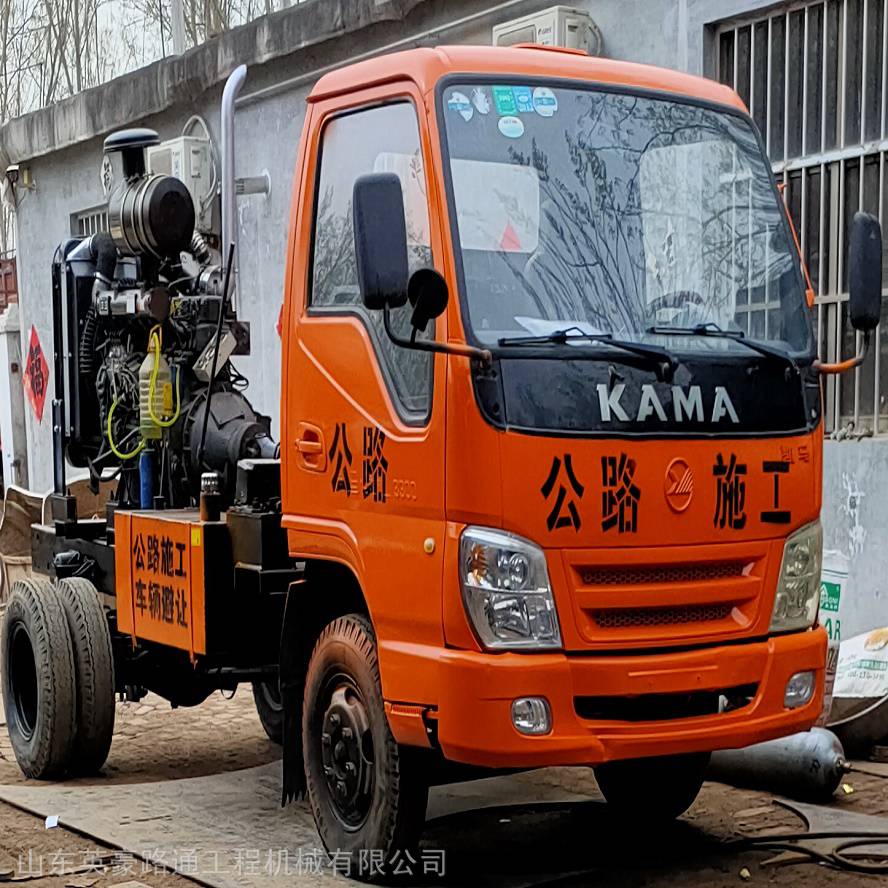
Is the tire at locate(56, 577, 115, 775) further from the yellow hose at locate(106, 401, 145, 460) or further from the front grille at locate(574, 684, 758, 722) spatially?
the front grille at locate(574, 684, 758, 722)

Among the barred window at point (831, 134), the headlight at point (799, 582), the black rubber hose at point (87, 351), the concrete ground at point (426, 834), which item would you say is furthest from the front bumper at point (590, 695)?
the black rubber hose at point (87, 351)

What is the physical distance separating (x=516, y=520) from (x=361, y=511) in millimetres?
714

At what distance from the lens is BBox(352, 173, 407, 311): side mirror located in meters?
4.56

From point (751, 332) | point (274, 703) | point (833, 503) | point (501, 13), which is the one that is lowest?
point (274, 703)

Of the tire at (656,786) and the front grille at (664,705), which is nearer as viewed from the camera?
the front grille at (664,705)

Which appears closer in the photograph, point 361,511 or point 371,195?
point 371,195

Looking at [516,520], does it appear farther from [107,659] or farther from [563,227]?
[107,659]

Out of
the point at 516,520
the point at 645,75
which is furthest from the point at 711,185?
the point at 516,520

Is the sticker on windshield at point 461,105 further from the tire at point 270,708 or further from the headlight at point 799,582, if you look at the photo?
the tire at point 270,708

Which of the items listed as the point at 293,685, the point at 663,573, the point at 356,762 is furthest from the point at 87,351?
the point at 663,573

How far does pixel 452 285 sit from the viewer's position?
474cm

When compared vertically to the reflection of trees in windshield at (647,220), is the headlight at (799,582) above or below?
below

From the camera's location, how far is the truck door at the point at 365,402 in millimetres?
4809

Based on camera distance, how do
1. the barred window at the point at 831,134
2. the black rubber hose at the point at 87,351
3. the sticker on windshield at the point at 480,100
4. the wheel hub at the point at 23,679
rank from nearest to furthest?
the sticker on windshield at the point at 480,100 → the wheel hub at the point at 23,679 → the black rubber hose at the point at 87,351 → the barred window at the point at 831,134
